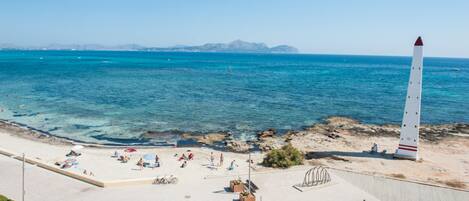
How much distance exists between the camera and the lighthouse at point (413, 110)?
28.7m

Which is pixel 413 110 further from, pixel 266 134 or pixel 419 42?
pixel 266 134

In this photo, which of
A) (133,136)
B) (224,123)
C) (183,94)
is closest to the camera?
(133,136)

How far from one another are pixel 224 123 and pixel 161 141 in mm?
9770

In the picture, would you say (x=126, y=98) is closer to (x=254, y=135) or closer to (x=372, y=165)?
(x=254, y=135)

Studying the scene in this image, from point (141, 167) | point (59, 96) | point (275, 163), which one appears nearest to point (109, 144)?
point (141, 167)

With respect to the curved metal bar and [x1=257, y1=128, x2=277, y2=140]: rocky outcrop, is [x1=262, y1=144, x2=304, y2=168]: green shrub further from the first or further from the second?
[x1=257, y1=128, x2=277, y2=140]: rocky outcrop

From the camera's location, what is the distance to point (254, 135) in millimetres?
40188

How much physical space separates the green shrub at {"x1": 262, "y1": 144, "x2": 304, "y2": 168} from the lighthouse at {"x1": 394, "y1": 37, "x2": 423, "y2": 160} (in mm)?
8570

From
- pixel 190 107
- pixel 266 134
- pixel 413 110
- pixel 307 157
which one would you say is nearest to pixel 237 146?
pixel 266 134

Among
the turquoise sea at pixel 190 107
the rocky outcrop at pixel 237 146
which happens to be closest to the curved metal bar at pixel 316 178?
the rocky outcrop at pixel 237 146

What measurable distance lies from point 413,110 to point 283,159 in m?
10.8

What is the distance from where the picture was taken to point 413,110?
29.9 metres

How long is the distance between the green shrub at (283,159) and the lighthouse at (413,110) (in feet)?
28.1

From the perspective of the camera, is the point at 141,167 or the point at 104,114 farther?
the point at 104,114
